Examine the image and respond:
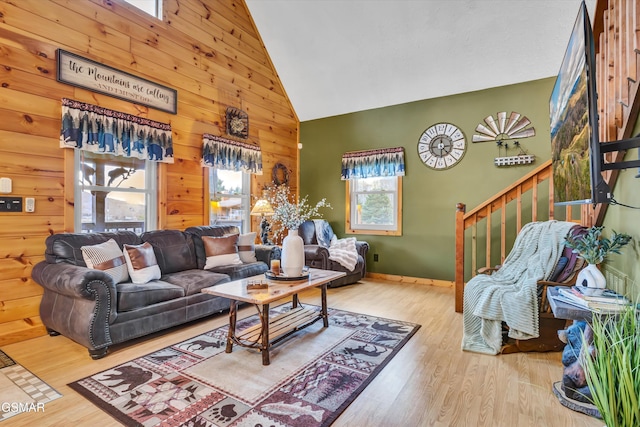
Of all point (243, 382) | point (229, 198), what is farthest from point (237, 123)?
point (243, 382)

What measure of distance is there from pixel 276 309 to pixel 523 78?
14.3ft

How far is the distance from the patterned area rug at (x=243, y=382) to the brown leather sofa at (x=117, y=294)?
31cm

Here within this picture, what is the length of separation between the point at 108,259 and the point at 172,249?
0.78 meters

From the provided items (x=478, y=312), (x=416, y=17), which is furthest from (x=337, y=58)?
(x=478, y=312)

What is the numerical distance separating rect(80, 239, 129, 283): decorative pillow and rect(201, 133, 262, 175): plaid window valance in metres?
1.78

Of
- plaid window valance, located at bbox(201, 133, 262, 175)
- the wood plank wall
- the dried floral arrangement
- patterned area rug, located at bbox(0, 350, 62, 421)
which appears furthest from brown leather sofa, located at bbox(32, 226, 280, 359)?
plaid window valance, located at bbox(201, 133, 262, 175)

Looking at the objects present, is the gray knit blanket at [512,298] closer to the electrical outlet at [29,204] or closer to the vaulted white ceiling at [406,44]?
the vaulted white ceiling at [406,44]

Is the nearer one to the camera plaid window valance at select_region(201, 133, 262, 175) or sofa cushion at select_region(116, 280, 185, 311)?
sofa cushion at select_region(116, 280, 185, 311)

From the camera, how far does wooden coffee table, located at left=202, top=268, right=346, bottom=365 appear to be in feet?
7.98

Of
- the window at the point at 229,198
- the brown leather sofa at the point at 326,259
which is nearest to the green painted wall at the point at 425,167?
the brown leather sofa at the point at 326,259

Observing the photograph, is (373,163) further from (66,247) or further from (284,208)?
(66,247)

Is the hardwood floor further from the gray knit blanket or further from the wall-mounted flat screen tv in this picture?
the wall-mounted flat screen tv

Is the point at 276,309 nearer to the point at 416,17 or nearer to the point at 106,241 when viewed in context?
the point at 106,241

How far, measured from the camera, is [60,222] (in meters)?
3.13
